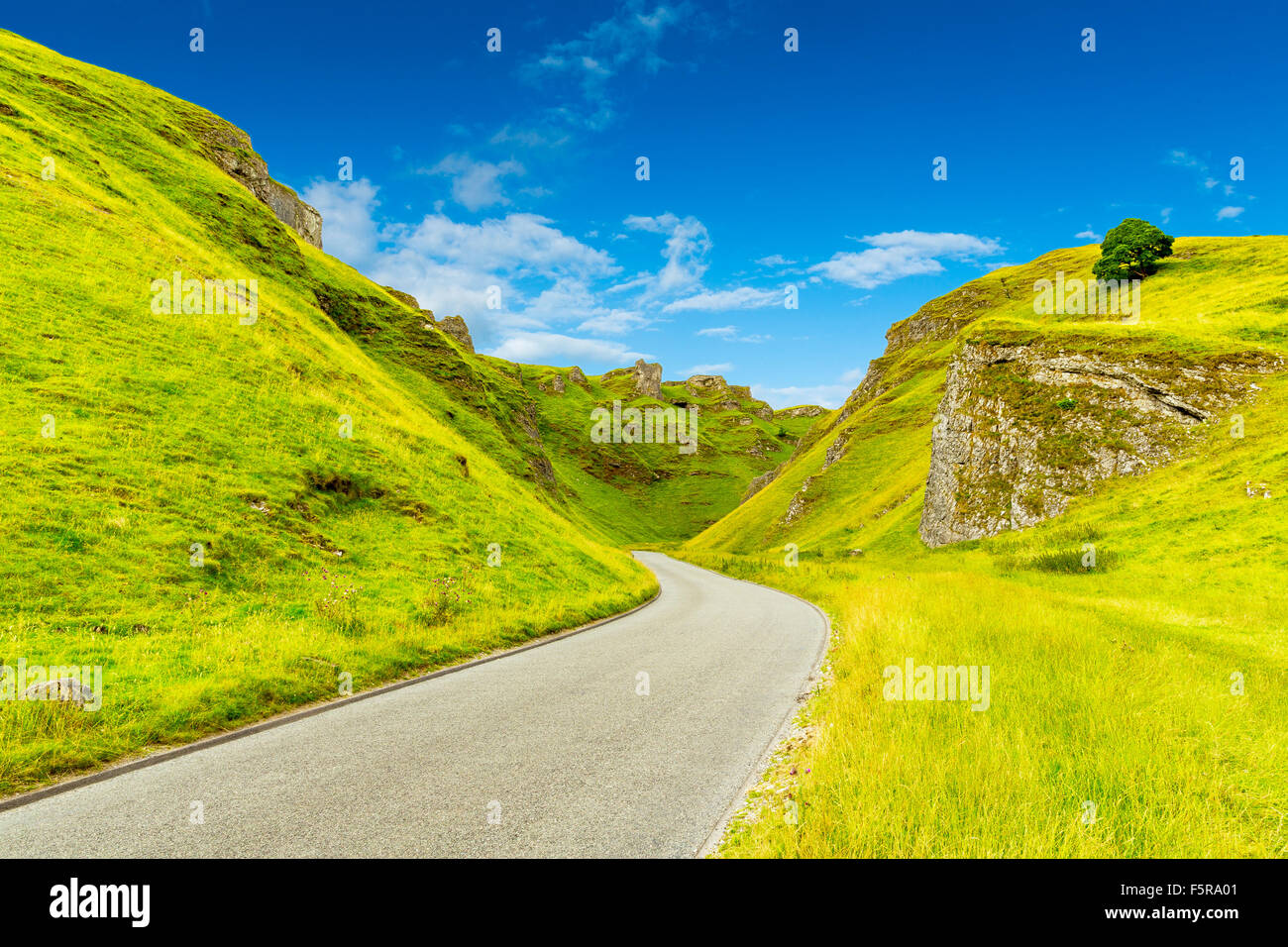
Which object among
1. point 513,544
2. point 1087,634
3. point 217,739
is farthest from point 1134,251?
point 217,739

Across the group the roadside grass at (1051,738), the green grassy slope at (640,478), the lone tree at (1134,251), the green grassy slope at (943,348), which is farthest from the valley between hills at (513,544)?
the green grassy slope at (640,478)

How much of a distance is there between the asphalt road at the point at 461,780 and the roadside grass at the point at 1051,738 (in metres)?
1.00

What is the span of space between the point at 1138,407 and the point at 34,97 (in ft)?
261

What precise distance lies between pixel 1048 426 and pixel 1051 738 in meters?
41.8

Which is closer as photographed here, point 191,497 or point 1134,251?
point 191,497

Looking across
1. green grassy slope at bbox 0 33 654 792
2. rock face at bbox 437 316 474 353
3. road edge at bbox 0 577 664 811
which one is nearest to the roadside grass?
road edge at bbox 0 577 664 811

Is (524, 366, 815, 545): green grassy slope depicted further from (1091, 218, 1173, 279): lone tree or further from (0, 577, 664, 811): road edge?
(0, 577, 664, 811): road edge

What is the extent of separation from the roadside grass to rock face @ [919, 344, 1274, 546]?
18.5m

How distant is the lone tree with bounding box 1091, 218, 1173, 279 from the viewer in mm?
70938

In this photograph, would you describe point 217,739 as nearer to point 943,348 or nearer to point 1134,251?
point 1134,251

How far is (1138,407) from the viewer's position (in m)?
36.1

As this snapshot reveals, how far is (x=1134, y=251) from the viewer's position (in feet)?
238
